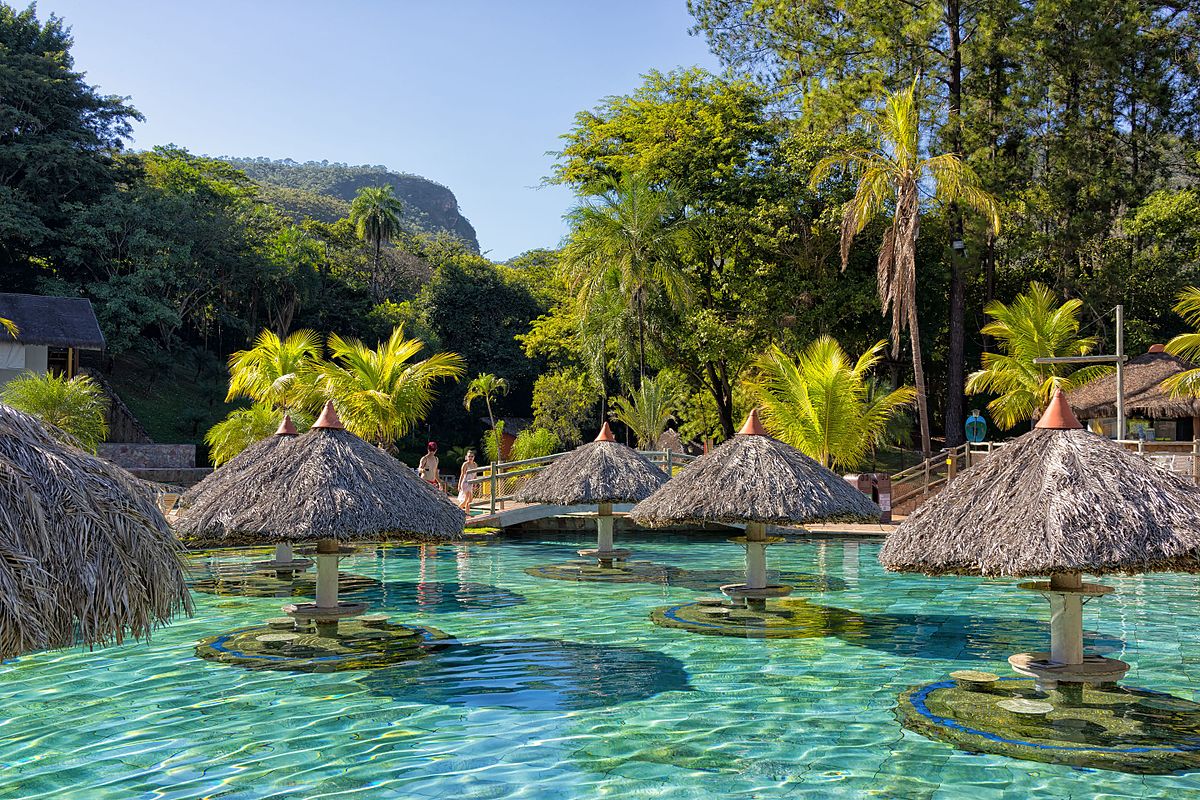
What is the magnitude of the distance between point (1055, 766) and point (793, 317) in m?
21.7

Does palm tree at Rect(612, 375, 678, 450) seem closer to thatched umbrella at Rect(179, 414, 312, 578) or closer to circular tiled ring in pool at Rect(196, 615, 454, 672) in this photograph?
thatched umbrella at Rect(179, 414, 312, 578)

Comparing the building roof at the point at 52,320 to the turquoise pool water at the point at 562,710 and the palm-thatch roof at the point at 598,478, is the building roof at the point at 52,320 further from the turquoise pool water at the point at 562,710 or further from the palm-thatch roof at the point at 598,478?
the turquoise pool water at the point at 562,710

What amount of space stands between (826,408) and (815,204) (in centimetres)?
859

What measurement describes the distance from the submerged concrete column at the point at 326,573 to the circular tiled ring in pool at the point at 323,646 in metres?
0.39

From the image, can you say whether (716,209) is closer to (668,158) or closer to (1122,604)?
(668,158)

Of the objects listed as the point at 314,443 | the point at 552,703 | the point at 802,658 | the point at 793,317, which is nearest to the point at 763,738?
the point at 552,703

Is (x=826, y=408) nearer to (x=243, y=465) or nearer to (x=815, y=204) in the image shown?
(x=815, y=204)

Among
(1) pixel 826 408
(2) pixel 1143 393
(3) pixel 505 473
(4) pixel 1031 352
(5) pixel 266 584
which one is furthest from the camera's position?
(4) pixel 1031 352

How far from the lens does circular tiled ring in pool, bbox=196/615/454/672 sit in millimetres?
9344

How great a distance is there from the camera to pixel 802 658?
31.9 feet

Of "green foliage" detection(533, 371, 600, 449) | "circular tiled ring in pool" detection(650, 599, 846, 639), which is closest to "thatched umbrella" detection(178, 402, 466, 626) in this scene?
"circular tiled ring in pool" detection(650, 599, 846, 639)

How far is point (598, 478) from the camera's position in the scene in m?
16.2

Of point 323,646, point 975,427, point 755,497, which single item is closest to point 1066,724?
point 755,497

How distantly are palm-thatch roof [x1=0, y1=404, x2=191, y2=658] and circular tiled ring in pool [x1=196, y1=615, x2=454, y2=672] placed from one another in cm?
343
